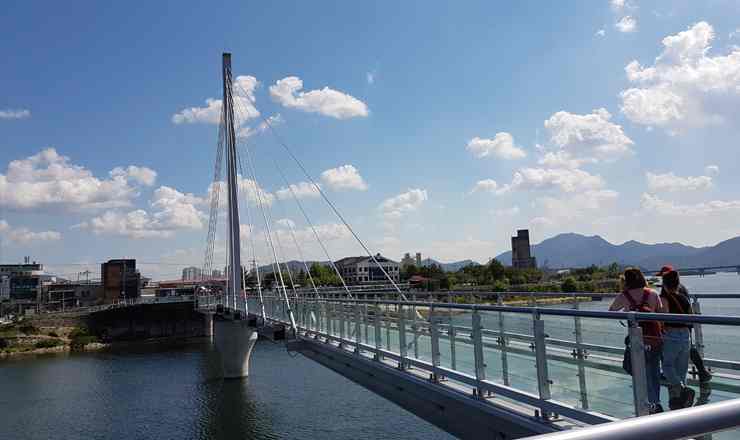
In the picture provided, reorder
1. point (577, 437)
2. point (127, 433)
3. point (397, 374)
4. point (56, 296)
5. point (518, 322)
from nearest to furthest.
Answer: point (577, 437), point (518, 322), point (397, 374), point (127, 433), point (56, 296)

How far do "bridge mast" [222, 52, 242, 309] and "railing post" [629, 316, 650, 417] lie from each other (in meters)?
26.5

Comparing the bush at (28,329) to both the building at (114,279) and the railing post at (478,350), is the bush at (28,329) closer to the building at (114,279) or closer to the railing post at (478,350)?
the building at (114,279)

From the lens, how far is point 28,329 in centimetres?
6194

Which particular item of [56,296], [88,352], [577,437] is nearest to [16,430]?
[577,437]

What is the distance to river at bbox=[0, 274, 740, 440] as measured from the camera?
73.8 feet

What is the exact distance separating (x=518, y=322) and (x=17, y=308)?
95914 millimetres

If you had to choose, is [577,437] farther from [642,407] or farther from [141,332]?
[141,332]

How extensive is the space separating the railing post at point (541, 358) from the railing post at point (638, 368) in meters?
1.30

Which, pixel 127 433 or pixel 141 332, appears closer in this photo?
pixel 127 433

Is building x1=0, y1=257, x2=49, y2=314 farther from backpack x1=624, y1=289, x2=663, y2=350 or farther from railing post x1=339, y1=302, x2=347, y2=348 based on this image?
backpack x1=624, y1=289, x2=663, y2=350

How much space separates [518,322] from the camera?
6512mm

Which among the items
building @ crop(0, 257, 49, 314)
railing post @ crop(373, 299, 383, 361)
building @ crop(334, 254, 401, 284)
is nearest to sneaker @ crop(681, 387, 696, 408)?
railing post @ crop(373, 299, 383, 361)

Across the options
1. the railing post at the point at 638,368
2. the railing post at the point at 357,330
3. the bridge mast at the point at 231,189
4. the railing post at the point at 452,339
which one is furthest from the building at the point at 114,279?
the railing post at the point at 638,368

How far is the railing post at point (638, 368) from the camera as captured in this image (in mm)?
4543
